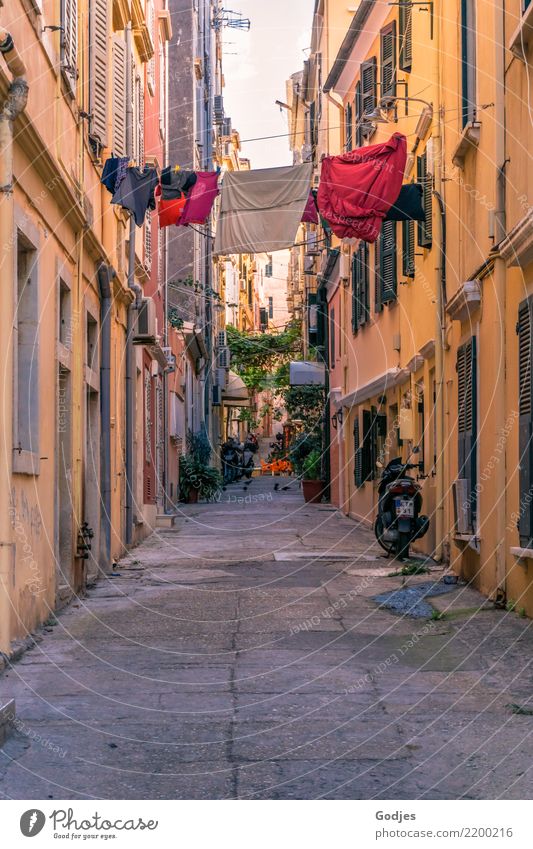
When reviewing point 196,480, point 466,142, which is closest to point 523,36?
point 466,142

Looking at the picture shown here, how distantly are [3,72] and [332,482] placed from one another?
23.2 meters

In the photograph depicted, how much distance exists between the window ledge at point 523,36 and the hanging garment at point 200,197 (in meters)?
5.90

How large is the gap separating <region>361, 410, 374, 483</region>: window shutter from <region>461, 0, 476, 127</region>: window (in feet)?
32.6

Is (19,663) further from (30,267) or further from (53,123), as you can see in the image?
(53,123)

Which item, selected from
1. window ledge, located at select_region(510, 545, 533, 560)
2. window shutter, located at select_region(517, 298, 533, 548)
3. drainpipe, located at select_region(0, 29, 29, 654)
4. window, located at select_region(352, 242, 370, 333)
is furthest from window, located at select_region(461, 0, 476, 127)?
window, located at select_region(352, 242, 370, 333)

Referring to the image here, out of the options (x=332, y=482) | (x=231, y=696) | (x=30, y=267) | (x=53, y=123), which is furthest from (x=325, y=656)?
(x=332, y=482)

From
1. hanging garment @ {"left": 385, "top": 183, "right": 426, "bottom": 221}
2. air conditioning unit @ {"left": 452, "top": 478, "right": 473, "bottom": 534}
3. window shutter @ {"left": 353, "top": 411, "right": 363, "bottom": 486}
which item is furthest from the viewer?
A: window shutter @ {"left": 353, "top": 411, "right": 363, "bottom": 486}

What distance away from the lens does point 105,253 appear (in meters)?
13.6

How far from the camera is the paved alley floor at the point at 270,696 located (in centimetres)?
503

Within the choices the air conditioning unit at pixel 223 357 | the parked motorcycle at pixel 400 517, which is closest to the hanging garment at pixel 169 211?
the parked motorcycle at pixel 400 517

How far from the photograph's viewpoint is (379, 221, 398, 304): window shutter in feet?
60.2

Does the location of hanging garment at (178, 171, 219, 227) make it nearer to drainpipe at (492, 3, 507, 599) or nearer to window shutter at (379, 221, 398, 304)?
window shutter at (379, 221, 398, 304)

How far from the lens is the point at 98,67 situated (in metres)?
13.5

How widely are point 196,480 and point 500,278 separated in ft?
66.8
